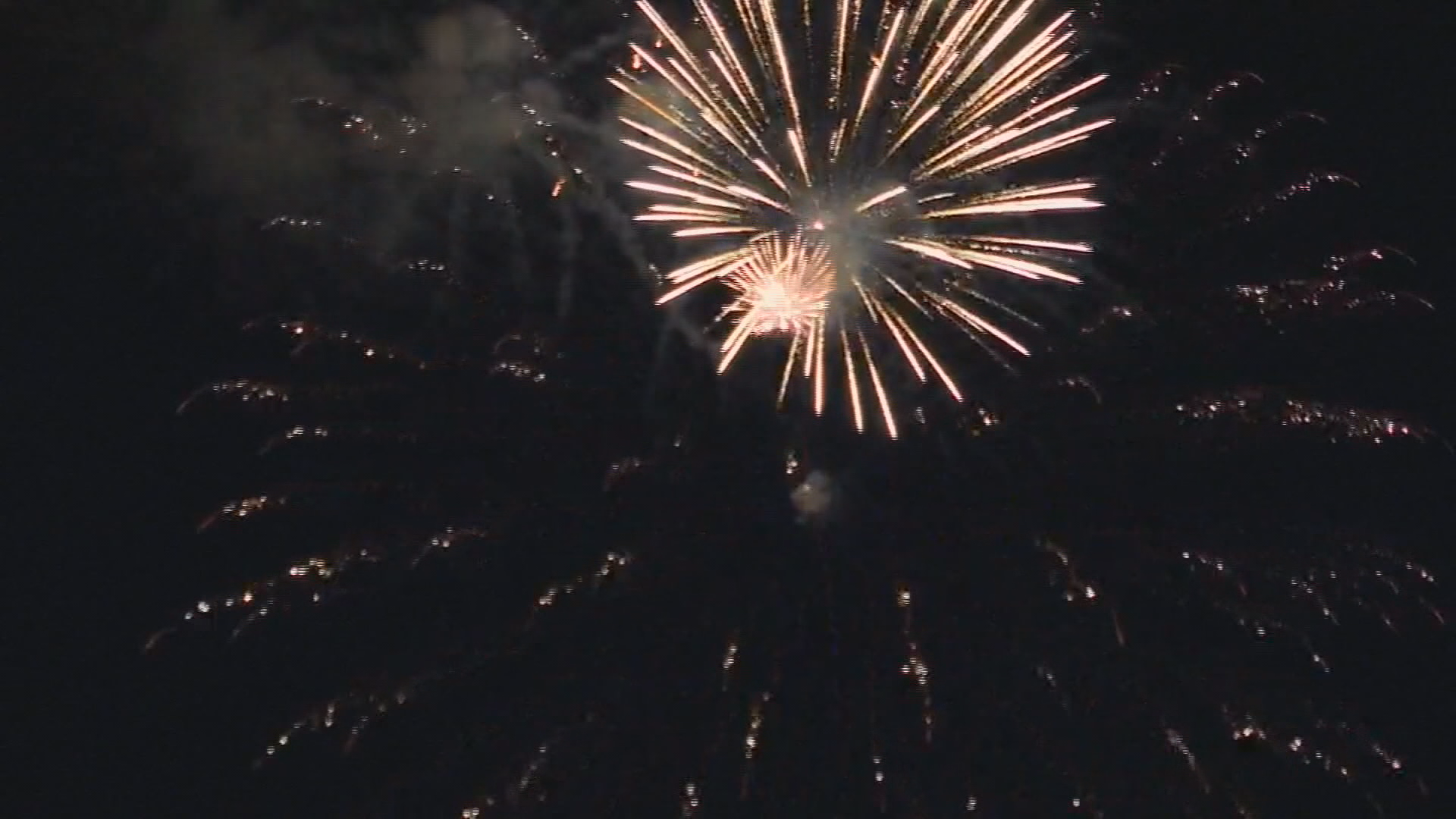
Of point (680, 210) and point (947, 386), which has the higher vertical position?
point (680, 210)

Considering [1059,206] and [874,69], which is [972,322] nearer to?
[1059,206]

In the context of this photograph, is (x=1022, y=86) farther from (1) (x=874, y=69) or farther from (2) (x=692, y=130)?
(2) (x=692, y=130)

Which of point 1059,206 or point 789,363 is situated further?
point 789,363

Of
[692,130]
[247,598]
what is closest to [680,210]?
[692,130]

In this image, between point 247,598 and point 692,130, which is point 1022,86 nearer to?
point 692,130

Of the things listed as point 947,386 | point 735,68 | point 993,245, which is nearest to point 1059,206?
point 993,245

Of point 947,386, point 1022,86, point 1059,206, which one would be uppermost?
point 1022,86

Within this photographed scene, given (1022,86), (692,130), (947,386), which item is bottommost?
(947,386)

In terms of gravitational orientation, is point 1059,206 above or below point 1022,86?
below

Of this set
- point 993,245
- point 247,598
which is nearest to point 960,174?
point 993,245
